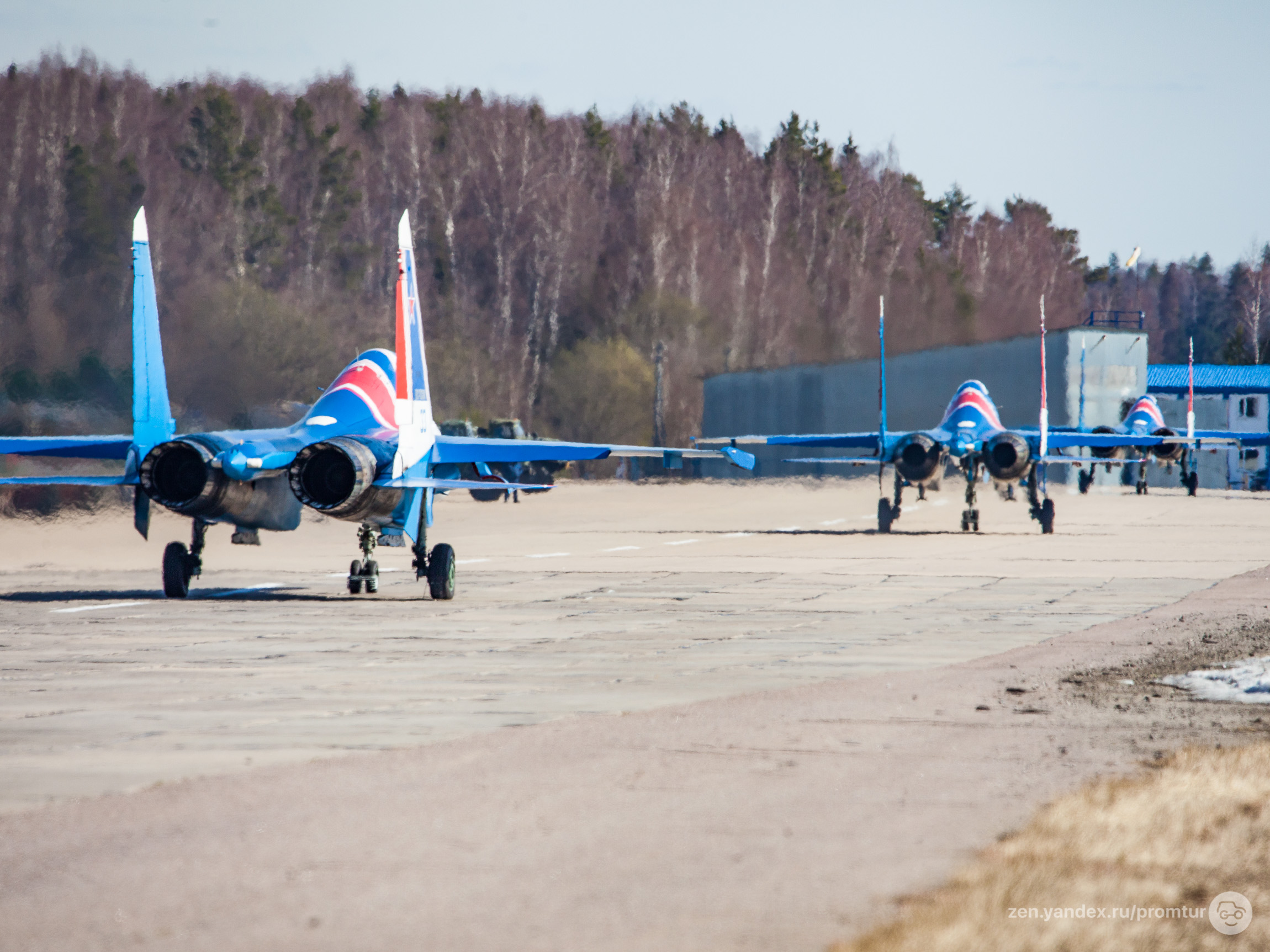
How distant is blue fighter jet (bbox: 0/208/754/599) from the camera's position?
1534 centimetres

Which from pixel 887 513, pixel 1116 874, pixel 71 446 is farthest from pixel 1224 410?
pixel 1116 874

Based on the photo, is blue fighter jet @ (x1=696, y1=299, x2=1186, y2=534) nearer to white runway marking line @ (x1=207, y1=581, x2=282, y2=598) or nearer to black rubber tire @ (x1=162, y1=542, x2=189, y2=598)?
white runway marking line @ (x1=207, y1=581, x2=282, y2=598)

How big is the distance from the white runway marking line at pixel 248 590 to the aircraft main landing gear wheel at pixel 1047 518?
1781 centimetres

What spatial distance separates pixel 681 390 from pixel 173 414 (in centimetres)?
4916

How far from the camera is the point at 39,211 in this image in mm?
48781

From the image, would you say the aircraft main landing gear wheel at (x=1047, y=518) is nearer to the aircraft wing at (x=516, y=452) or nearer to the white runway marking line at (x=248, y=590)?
the aircraft wing at (x=516, y=452)

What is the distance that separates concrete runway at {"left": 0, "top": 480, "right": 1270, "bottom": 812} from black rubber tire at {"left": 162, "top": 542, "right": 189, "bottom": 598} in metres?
0.23

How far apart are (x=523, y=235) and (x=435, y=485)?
63983mm

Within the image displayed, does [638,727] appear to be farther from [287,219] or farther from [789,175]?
[789,175]

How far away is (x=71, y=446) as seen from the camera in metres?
17.1

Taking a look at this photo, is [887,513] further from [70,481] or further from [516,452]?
[70,481]

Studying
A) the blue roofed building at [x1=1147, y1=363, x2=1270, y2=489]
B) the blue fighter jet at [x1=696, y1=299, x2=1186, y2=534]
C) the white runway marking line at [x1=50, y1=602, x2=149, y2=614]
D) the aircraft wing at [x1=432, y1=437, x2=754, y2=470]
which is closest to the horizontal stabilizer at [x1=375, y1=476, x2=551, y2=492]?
the aircraft wing at [x1=432, y1=437, x2=754, y2=470]

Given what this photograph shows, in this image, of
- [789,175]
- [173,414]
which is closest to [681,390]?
[789,175]

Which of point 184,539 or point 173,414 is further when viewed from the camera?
point 173,414
